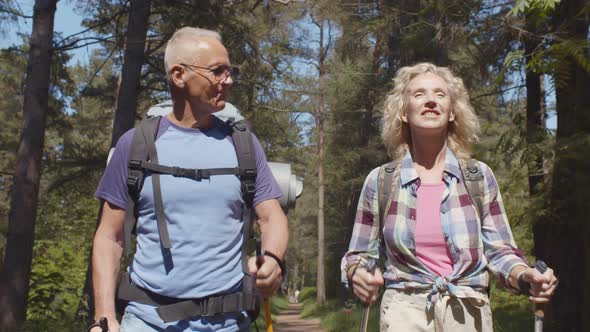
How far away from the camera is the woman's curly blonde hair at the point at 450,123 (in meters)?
3.69

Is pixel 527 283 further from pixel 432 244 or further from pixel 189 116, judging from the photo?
pixel 189 116

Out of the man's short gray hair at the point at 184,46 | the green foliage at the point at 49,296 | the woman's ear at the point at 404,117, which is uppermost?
the man's short gray hair at the point at 184,46

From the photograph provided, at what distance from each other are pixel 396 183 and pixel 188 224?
107 centimetres

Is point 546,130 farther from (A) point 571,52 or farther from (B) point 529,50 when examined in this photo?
(A) point 571,52

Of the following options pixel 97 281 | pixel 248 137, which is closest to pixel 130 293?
pixel 97 281

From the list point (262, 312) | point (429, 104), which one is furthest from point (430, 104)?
point (262, 312)

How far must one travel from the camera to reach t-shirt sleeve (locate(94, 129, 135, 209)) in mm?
3033

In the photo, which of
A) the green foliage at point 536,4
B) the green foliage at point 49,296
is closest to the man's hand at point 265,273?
the green foliage at point 536,4

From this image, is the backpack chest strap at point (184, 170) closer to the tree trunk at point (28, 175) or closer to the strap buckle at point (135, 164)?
the strap buckle at point (135, 164)

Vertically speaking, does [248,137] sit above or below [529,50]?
below

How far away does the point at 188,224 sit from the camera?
9.50 ft

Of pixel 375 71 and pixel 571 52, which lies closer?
pixel 571 52

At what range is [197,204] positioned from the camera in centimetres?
291

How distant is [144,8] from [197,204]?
982 centimetres
